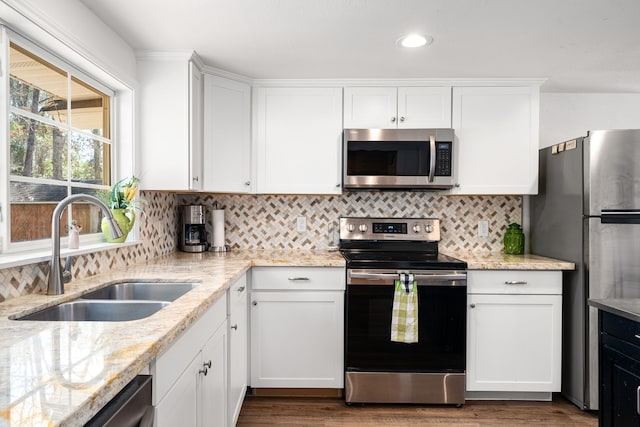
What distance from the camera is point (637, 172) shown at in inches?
89.2

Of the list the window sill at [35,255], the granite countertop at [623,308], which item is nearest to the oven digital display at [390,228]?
the granite countertop at [623,308]

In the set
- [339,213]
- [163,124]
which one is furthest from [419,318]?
[163,124]

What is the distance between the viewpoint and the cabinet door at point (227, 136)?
104 inches

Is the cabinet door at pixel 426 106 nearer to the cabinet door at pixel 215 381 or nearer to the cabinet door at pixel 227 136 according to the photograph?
the cabinet door at pixel 227 136

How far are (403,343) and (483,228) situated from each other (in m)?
→ 1.20

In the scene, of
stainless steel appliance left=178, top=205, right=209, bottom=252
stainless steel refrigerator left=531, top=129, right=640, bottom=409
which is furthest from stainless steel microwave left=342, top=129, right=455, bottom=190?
stainless steel appliance left=178, top=205, right=209, bottom=252

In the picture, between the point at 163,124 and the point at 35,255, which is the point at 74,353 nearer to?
the point at 35,255

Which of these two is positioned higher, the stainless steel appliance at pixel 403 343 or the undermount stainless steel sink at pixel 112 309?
the undermount stainless steel sink at pixel 112 309

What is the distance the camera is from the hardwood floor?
7.55 feet

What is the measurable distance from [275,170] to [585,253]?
1995 millimetres

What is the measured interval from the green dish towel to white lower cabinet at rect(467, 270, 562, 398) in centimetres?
38

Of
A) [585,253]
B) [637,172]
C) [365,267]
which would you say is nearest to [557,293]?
[585,253]

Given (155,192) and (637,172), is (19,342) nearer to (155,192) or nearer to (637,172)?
(155,192)

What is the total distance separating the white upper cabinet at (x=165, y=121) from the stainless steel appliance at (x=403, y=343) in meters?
1.19
